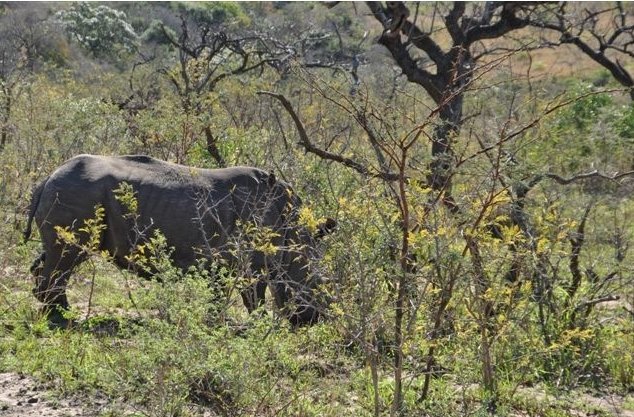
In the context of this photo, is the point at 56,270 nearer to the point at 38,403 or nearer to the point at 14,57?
the point at 38,403

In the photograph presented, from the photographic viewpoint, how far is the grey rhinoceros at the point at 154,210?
7.07 m

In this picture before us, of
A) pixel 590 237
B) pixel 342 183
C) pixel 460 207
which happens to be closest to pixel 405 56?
pixel 342 183

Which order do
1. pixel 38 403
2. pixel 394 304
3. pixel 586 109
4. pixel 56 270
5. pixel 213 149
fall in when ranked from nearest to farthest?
pixel 394 304
pixel 38 403
pixel 56 270
pixel 213 149
pixel 586 109

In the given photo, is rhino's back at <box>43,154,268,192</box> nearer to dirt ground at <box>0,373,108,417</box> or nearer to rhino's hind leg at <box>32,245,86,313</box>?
rhino's hind leg at <box>32,245,86,313</box>

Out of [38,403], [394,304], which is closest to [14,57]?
[38,403]

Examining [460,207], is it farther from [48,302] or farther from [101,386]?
[48,302]

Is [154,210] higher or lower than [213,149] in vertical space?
lower

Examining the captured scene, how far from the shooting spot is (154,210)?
736cm

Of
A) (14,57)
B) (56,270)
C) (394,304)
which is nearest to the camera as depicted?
(394,304)

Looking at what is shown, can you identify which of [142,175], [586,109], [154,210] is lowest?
[154,210]

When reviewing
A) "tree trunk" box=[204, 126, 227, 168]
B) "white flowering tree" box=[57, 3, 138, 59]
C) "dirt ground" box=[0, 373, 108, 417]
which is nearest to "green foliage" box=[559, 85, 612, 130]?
"tree trunk" box=[204, 126, 227, 168]

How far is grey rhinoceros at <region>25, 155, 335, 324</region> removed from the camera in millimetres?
7074

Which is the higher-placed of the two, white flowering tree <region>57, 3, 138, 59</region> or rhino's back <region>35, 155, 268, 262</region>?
white flowering tree <region>57, 3, 138, 59</region>

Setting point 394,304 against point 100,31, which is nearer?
point 394,304
